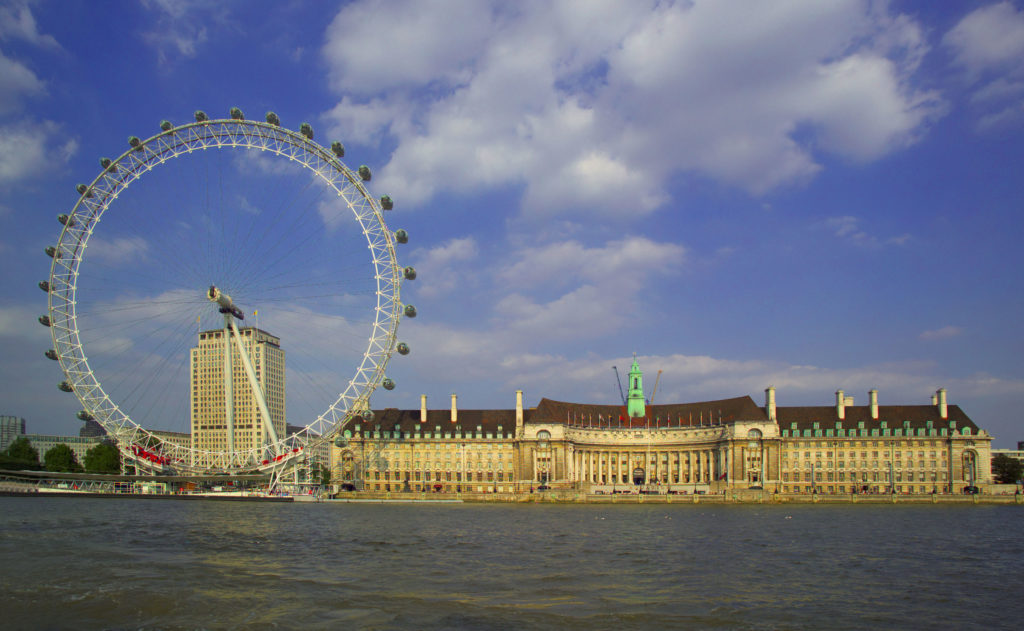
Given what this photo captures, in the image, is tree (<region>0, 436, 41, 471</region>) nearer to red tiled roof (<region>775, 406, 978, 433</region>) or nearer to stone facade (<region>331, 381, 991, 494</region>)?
stone facade (<region>331, 381, 991, 494</region>)

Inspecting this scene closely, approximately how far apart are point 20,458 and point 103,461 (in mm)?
22552

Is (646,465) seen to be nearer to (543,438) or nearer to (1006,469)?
(543,438)

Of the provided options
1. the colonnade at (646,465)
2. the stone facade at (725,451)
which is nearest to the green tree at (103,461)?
the stone facade at (725,451)

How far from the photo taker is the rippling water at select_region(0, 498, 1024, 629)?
24406mm

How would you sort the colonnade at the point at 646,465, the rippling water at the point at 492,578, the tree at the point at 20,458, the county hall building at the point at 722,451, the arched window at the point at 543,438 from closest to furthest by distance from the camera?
the rippling water at the point at 492,578 < the county hall building at the point at 722,451 < the tree at the point at 20,458 < the arched window at the point at 543,438 < the colonnade at the point at 646,465

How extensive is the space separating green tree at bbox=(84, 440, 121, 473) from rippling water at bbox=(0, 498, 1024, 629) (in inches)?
3505

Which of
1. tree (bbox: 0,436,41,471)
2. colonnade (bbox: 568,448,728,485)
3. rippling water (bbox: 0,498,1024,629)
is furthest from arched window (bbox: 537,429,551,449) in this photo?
tree (bbox: 0,436,41,471)

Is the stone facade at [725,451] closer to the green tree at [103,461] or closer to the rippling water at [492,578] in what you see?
the green tree at [103,461]

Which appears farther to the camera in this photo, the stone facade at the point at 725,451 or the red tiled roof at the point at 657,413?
the red tiled roof at the point at 657,413

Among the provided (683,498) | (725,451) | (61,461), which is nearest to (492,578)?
(683,498)

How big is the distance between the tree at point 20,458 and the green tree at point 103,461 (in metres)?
9.50

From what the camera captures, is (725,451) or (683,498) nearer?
(683,498)

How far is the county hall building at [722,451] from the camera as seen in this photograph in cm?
13738

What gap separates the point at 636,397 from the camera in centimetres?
17238
